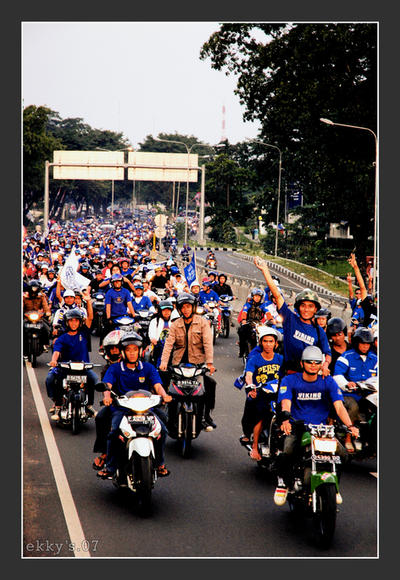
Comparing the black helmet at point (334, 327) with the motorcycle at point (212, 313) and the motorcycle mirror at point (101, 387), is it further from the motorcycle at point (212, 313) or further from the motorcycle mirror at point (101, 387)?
the motorcycle at point (212, 313)

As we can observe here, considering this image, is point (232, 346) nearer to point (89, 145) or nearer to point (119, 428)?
point (119, 428)

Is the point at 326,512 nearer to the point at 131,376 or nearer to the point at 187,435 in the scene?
the point at 131,376

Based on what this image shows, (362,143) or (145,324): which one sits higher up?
(362,143)

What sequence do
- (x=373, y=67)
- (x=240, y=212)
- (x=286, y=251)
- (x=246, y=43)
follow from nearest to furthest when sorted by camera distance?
(x=373, y=67) < (x=246, y=43) < (x=286, y=251) < (x=240, y=212)

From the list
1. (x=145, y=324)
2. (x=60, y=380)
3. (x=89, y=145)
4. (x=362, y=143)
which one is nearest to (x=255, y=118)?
(x=362, y=143)

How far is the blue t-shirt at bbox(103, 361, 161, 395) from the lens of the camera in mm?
9266

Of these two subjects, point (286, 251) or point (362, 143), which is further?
point (286, 251)

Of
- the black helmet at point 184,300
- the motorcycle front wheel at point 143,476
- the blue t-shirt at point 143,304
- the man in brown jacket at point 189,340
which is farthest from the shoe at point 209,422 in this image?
the blue t-shirt at point 143,304

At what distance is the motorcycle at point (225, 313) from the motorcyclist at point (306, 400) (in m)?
14.7

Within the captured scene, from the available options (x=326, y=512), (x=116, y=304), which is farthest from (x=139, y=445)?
(x=116, y=304)

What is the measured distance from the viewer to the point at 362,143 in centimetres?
3628

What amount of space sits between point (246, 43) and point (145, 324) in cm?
2557

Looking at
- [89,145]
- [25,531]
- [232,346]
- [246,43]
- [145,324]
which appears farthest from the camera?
[89,145]

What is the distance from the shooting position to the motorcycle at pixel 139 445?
8297 millimetres
